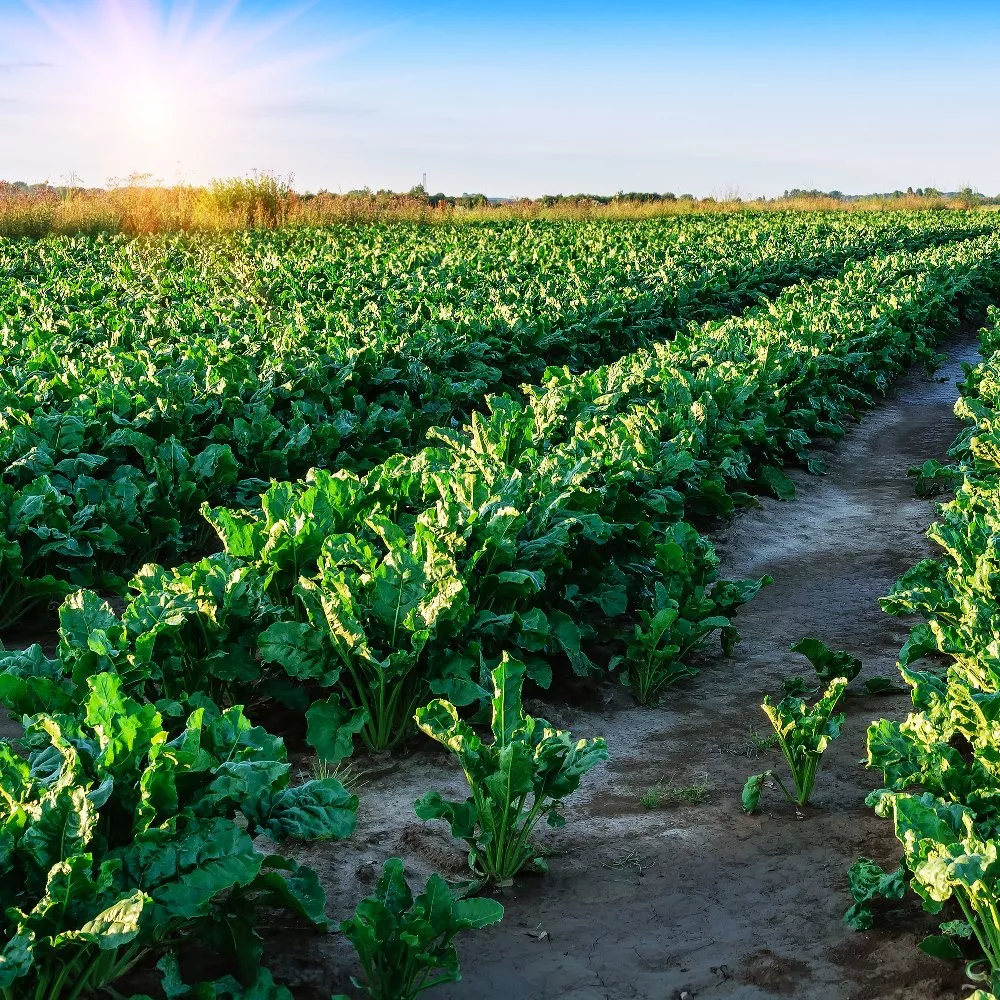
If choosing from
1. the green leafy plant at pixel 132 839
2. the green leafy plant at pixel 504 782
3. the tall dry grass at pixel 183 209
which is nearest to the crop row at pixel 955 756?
the green leafy plant at pixel 504 782

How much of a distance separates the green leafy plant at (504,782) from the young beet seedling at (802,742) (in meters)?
0.80

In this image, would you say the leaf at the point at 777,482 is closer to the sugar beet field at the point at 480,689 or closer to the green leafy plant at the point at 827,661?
the sugar beet field at the point at 480,689

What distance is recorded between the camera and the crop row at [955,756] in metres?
2.99

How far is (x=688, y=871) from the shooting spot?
3.81 m

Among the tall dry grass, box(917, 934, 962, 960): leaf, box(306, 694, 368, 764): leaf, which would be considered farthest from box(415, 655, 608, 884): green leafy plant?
the tall dry grass

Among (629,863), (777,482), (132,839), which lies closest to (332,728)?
(629,863)

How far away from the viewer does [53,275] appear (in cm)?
1678

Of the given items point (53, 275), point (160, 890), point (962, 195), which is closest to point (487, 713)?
point (160, 890)

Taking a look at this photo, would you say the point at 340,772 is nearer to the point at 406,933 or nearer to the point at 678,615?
the point at 406,933

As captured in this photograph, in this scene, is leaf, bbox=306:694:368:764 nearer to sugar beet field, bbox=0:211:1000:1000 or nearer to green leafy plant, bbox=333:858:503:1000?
sugar beet field, bbox=0:211:1000:1000

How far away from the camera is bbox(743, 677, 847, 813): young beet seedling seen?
4.12 meters

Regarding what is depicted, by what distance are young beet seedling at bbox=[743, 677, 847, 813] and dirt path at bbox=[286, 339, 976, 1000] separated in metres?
0.09

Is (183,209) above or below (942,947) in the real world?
above

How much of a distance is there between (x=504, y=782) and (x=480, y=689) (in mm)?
900
